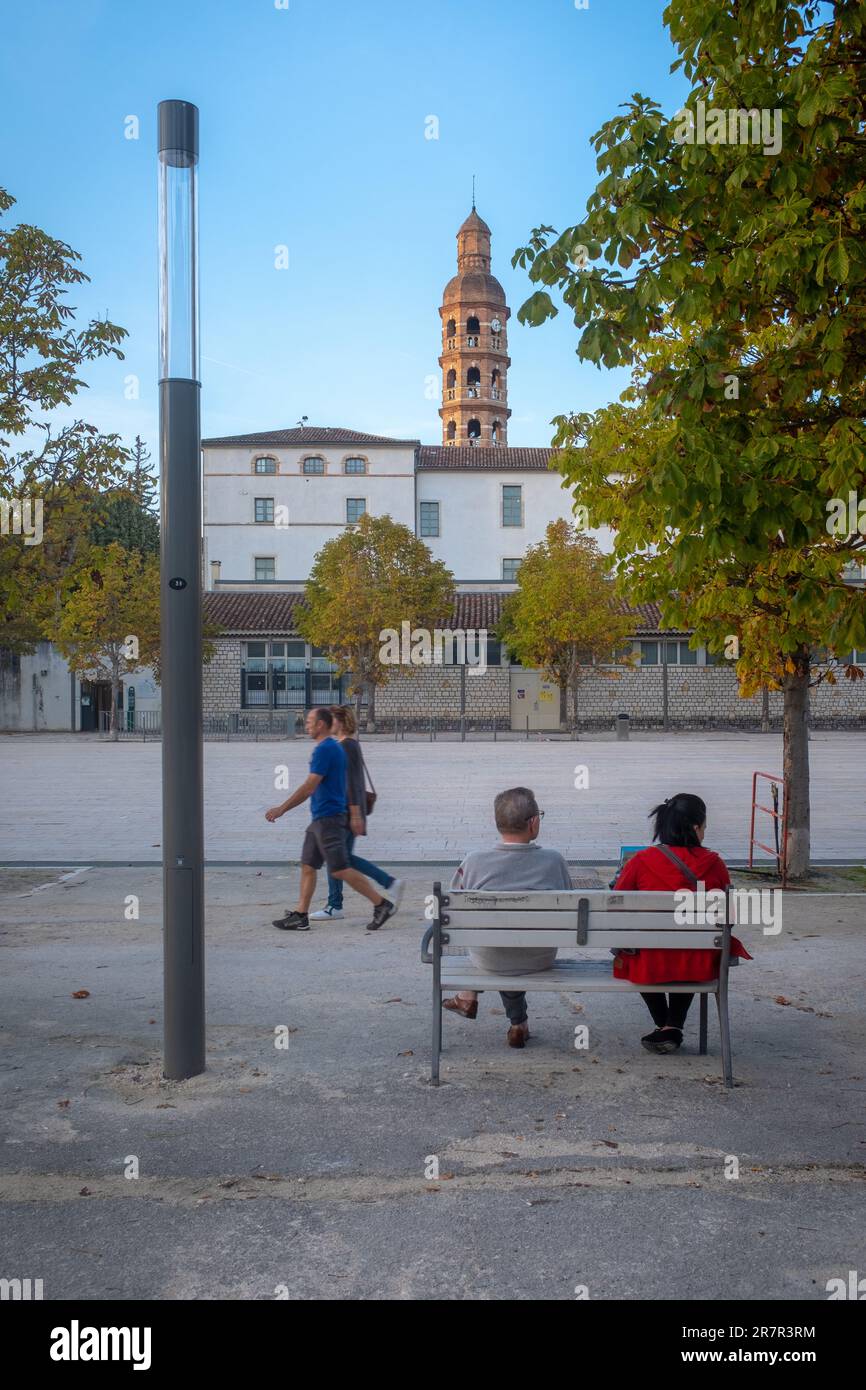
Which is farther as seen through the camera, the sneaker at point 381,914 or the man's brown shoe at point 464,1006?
the sneaker at point 381,914

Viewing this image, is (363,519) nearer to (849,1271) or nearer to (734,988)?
(734,988)

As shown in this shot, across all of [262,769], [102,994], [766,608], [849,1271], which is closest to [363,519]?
[262,769]

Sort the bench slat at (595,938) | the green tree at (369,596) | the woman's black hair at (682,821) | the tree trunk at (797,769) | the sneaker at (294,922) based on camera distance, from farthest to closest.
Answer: the green tree at (369,596) → the tree trunk at (797,769) → the sneaker at (294,922) → the woman's black hair at (682,821) → the bench slat at (595,938)

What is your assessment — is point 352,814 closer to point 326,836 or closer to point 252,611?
point 326,836

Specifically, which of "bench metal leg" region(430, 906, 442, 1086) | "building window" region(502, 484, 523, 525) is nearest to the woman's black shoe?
"bench metal leg" region(430, 906, 442, 1086)

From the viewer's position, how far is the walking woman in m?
9.53

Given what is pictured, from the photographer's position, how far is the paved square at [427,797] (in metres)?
14.2

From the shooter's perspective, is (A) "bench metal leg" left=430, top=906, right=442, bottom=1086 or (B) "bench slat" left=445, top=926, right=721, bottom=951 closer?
(A) "bench metal leg" left=430, top=906, right=442, bottom=1086

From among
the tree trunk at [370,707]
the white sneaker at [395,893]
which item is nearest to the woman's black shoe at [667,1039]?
Answer: the white sneaker at [395,893]

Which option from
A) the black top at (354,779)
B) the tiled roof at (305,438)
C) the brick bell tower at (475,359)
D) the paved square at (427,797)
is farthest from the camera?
the brick bell tower at (475,359)

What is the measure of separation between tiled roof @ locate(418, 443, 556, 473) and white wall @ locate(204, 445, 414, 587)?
6.41ft

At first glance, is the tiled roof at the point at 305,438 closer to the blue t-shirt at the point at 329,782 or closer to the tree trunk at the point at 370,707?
the tree trunk at the point at 370,707

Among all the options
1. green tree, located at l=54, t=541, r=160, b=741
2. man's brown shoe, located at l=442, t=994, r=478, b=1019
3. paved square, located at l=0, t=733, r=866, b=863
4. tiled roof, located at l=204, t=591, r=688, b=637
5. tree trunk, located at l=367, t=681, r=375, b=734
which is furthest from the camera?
tiled roof, located at l=204, t=591, r=688, b=637

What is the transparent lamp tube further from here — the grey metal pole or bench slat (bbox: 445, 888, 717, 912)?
bench slat (bbox: 445, 888, 717, 912)
